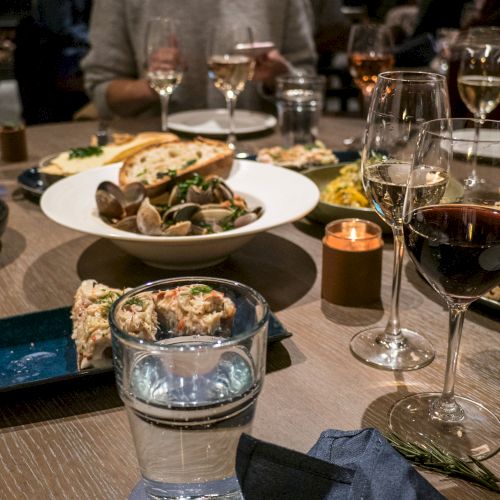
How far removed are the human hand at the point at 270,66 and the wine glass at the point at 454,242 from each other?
5.79ft

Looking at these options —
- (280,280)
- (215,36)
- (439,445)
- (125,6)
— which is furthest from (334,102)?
(439,445)

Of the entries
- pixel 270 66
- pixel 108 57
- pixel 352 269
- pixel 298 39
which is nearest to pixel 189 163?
pixel 352 269

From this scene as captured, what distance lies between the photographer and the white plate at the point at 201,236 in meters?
1.06

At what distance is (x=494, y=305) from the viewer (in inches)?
38.2

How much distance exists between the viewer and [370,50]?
2.06m

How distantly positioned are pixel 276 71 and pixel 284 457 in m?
2.15

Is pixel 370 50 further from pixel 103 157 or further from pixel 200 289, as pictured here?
pixel 200 289

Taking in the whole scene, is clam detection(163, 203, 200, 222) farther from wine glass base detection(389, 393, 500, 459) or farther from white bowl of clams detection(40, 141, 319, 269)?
wine glass base detection(389, 393, 500, 459)

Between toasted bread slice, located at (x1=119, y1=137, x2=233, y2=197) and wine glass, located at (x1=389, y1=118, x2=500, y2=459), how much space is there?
2.27 feet

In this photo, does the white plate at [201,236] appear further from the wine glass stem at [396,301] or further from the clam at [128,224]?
the wine glass stem at [396,301]

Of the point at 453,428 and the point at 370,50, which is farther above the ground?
the point at 370,50

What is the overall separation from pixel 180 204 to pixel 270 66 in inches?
57.8

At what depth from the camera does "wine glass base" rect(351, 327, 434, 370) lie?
894 millimetres

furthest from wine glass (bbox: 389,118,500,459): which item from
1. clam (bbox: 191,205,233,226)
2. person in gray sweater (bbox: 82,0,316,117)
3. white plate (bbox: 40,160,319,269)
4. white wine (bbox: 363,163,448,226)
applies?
person in gray sweater (bbox: 82,0,316,117)
